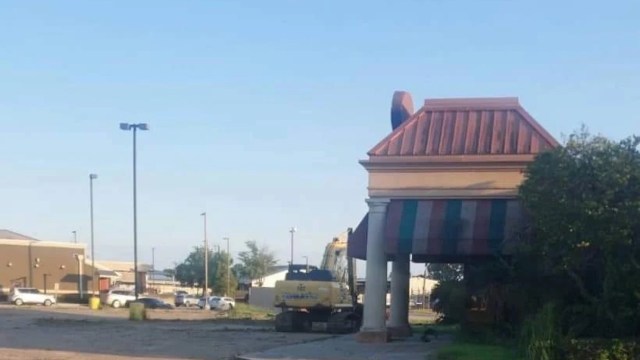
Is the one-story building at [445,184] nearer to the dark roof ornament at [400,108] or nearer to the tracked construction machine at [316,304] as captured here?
the dark roof ornament at [400,108]

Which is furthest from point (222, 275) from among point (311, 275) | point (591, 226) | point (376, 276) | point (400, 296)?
point (591, 226)

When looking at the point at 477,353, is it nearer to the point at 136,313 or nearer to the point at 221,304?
the point at 136,313

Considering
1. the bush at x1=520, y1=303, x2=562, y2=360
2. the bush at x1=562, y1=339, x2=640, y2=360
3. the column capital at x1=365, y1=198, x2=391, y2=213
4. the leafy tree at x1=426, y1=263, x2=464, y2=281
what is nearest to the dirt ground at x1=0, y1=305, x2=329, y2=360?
the column capital at x1=365, y1=198, x2=391, y2=213

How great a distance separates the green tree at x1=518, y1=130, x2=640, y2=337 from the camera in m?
22.0

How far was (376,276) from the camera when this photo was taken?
30453mm

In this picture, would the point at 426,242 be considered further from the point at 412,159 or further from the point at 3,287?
the point at 3,287

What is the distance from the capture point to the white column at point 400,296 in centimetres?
3481

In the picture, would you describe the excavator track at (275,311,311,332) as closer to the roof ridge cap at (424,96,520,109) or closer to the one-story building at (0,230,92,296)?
the roof ridge cap at (424,96,520,109)

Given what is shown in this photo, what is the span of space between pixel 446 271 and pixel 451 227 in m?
20.6

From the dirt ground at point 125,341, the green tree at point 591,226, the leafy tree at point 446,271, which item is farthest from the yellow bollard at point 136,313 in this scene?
the green tree at point 591,226

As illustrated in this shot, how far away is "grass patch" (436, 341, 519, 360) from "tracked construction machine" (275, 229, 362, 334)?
16.6m

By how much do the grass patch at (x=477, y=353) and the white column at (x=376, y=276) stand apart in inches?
191

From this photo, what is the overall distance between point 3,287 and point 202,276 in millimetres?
37299

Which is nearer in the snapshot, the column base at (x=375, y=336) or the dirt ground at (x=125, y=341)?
the dirt ground at (x=125, y=341)
